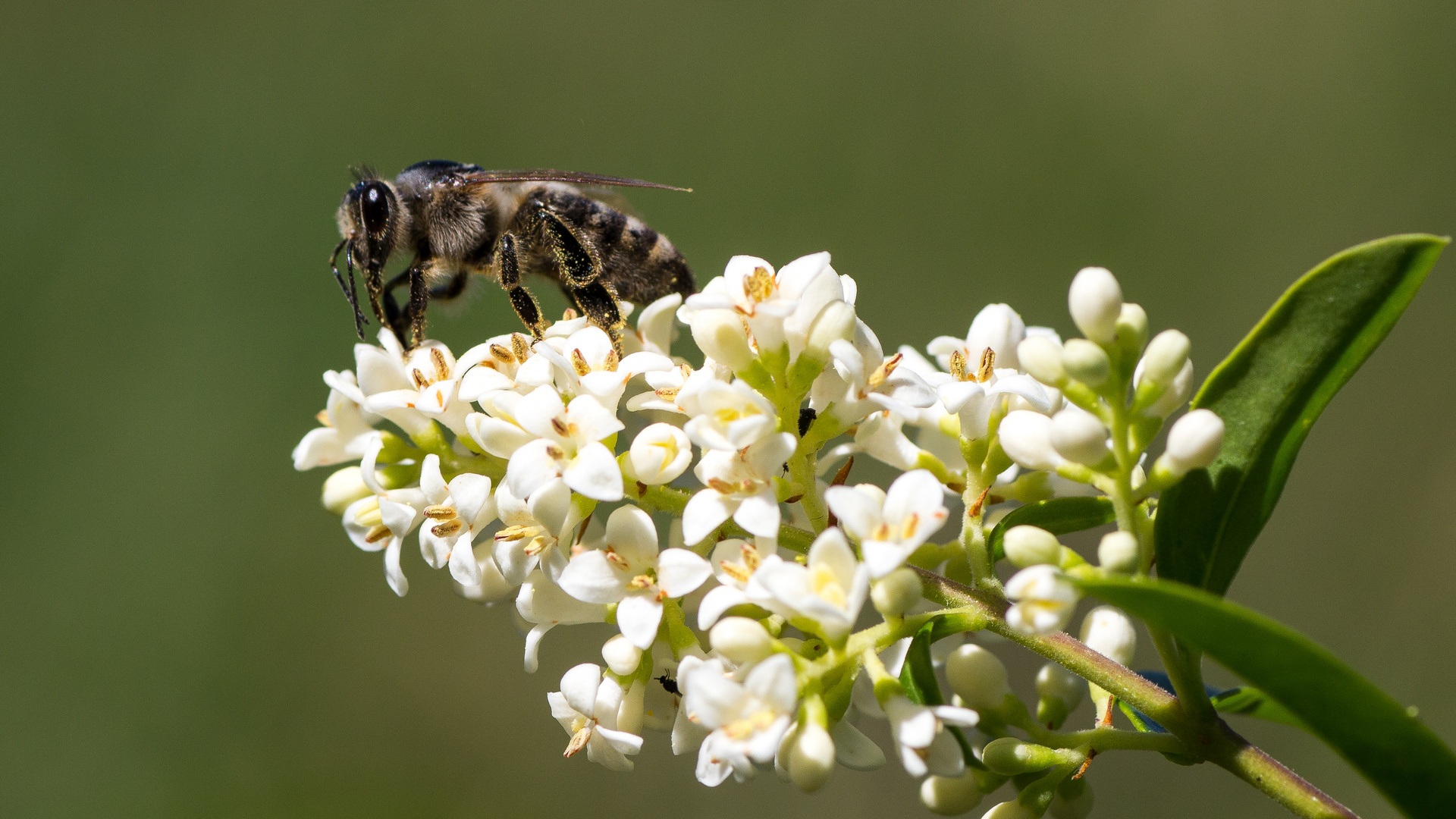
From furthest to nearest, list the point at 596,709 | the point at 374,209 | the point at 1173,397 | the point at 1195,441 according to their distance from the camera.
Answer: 1. the point at 374,209
2. the point at 596,709
3. the point at 1173,397
4. the point at 1195,441

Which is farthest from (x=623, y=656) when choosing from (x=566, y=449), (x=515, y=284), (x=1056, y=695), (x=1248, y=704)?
(x=515, y=284)

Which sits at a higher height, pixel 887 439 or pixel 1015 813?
pixel 887 439

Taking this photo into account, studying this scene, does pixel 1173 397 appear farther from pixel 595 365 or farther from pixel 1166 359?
pixel 595 365

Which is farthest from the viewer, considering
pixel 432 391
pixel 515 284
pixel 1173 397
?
pixel 515 284

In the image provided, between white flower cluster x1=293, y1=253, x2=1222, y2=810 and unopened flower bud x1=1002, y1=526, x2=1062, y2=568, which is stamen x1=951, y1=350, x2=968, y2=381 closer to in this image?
white flower cluster x1=293, y1=253, x2=1222, y2=810

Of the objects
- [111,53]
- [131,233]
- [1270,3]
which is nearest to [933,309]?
[1270,3]
